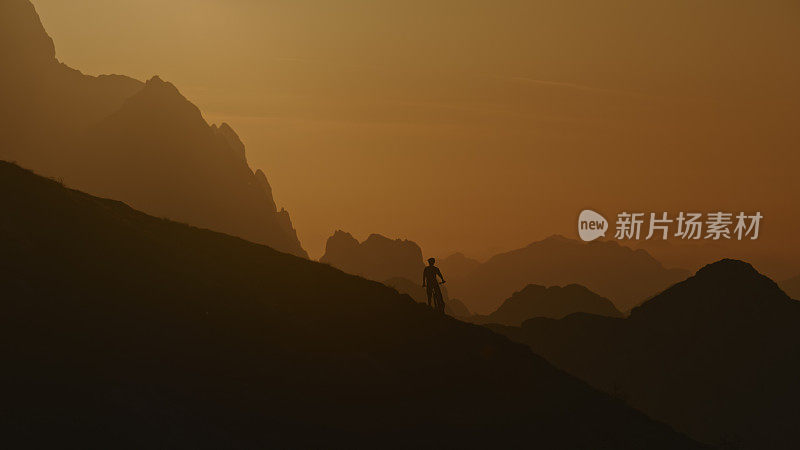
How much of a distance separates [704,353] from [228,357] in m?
137

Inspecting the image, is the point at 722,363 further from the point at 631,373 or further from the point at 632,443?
the point at 632,443

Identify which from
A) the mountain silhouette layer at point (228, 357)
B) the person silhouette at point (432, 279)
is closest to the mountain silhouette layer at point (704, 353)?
the person silhouette at point (432, 279)

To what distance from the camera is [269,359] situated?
28.6 m

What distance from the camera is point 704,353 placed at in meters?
152

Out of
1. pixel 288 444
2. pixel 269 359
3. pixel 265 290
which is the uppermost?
pixel 265 290

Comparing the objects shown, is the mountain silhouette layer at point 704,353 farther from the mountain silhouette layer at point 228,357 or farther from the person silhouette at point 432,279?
the mountain silhouette layer at point 228,357

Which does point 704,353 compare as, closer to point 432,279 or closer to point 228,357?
point 432,279

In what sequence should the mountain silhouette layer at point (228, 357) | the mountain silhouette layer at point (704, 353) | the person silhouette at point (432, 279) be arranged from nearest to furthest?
1. the mountain silhouette layer at point (228, 357)
2. the person silhouette at point (432, 279)
3. the mountain silhouette layer at point (704, 353)

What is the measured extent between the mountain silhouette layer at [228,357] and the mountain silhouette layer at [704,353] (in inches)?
3514

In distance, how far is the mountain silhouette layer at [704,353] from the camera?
422 feet

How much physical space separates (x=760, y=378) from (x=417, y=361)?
118 metres

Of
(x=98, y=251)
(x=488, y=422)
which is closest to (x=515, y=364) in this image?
(x=488, y=422)

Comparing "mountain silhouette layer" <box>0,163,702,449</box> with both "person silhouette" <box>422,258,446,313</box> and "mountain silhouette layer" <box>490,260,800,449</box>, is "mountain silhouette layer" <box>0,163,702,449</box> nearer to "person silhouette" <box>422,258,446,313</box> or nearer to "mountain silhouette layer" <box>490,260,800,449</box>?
"person silhouette" <box>422,258,446,313</box>

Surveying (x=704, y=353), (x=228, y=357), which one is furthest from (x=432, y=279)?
(x=704, y=353)
